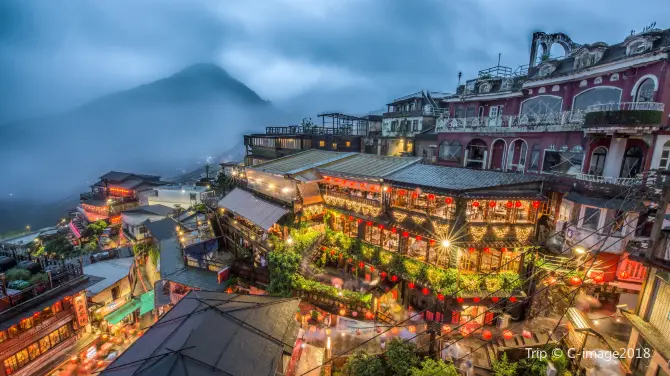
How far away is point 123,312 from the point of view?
2619cm

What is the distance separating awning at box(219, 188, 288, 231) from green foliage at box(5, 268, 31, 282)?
1475cm

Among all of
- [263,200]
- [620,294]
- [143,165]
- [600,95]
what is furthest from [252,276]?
[143,165]

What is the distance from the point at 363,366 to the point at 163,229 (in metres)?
35.0

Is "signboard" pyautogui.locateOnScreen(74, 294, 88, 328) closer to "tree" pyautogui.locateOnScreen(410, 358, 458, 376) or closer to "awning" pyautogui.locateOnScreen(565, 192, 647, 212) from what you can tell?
"tree" pyautogui.locateOnScreen(410, 358, 458, 376)

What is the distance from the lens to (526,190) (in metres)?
19.1

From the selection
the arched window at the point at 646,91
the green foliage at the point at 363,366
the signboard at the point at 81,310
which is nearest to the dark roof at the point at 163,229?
the signboard at the point at 81,310

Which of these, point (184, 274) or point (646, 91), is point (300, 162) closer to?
point (184, 274)

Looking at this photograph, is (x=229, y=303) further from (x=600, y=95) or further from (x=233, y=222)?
(x=600, y=95)

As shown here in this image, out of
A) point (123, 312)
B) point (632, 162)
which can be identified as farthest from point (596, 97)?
point (123, 312)

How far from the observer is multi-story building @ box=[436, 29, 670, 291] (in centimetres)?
1563

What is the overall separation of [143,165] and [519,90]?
22145cm

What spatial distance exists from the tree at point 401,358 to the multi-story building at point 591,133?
9646 millimetres

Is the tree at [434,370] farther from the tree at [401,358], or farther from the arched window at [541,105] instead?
the arched window at [541,105]

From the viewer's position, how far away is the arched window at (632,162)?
16703 mm
